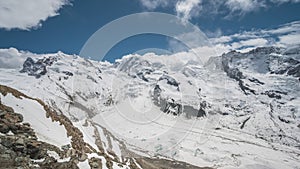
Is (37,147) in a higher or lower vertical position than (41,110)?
lower

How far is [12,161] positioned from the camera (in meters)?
22.2

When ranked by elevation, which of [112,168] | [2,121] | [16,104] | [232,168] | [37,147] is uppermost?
[16,104]

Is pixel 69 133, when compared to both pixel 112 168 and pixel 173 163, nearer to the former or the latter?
pixel 112 168

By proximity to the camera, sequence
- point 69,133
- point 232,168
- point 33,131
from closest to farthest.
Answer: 1. point 33,131
2. point 69,133
3. point 232,168

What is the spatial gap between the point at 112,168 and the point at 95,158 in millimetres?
2025

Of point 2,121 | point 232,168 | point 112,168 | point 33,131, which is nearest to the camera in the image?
point 2,121

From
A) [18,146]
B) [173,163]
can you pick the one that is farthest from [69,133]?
[173,163]

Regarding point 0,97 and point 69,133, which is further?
point 69,133

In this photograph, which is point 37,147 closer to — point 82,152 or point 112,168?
point 82,152

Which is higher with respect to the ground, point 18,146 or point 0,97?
point 0,97

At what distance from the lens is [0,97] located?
2903 centimetres

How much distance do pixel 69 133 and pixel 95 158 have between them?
15.7 ft

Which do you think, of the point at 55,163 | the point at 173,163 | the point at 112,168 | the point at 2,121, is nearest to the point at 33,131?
the point at 2,121

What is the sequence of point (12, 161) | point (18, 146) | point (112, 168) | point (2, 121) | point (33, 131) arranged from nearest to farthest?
1. point (12, 161)
2. point (18, 146)
3. point (2, 121)
4. point (33, 131)
5. point (112, 168)
